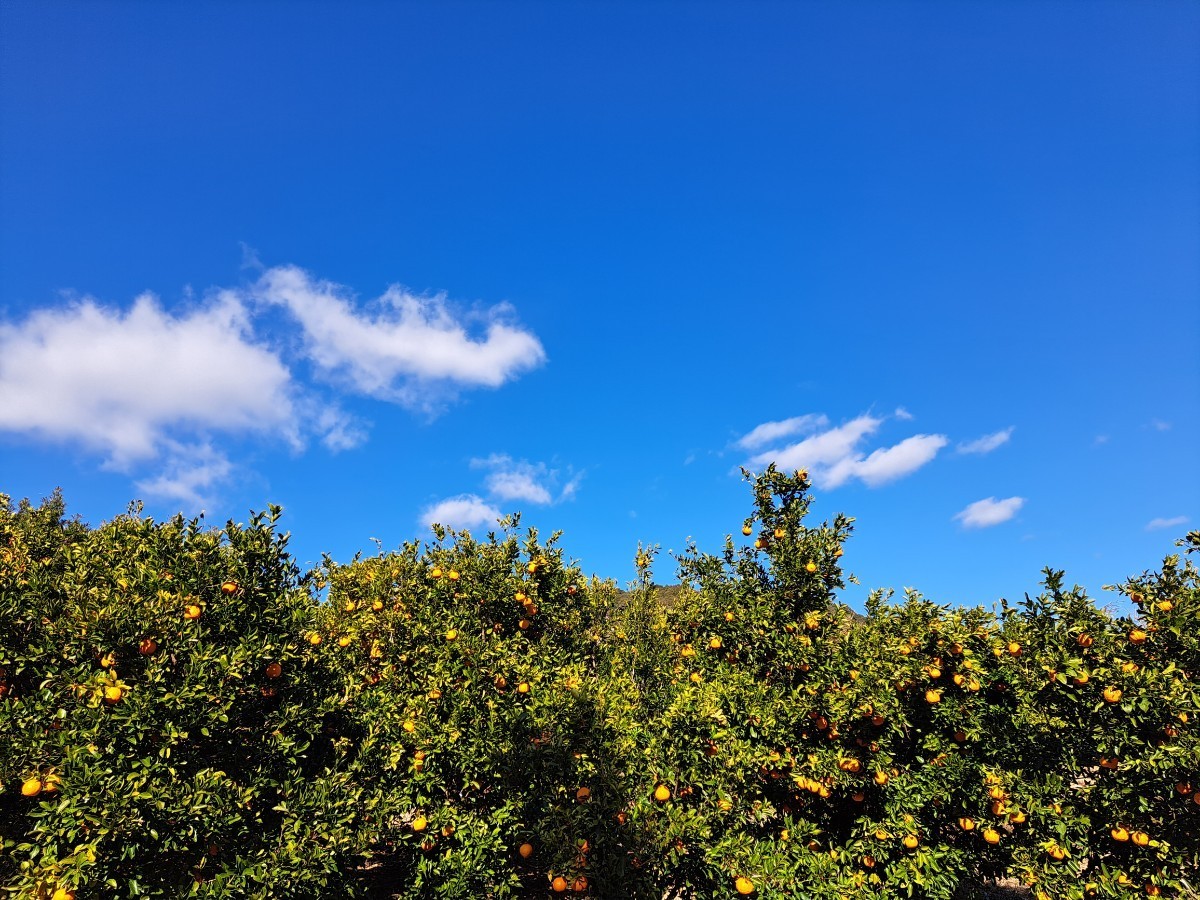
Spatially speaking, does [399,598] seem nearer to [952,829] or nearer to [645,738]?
[645,738]

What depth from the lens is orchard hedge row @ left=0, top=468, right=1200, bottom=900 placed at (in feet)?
16.9

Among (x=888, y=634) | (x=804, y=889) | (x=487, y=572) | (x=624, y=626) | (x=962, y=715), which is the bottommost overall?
(x=804, y=889)

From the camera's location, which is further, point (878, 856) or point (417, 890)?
point (878, 856)

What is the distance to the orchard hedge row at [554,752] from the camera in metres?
5.16

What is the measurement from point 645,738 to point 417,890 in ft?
9.20

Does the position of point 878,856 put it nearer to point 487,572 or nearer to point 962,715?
point 962,715

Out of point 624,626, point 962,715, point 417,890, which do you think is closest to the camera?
point 417,890

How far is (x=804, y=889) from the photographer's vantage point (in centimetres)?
601

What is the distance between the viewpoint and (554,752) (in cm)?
639

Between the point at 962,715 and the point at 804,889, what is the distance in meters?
2.73

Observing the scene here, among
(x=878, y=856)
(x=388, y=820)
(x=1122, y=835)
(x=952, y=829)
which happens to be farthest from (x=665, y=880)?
(x=1122, y=835)

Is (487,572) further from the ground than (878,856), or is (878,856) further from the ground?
(487,572)

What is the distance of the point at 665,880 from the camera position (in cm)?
629

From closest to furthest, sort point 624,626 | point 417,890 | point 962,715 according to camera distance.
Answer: point 417,890 < point 962,715 < point 624,626
